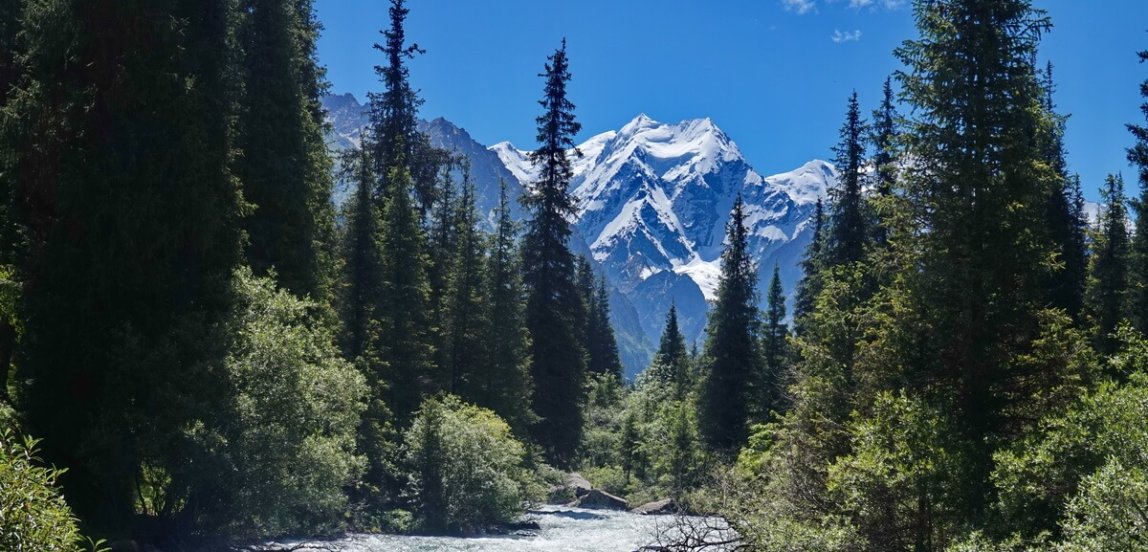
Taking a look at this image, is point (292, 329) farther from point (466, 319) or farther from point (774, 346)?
point (774, 346)

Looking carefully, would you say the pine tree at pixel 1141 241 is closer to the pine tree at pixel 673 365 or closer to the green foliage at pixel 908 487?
the green foliage at pixel 908 487

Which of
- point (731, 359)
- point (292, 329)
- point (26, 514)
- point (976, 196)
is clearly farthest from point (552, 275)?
point (26, 514)

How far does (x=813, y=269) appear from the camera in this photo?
144 feet

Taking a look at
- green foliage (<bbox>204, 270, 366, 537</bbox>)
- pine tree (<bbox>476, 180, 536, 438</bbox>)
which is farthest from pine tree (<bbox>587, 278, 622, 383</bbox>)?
green foliage (<bbox>204, 270, 366, 537</bbox>)

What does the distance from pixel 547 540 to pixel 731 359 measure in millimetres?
17580

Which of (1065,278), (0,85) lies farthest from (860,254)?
(0,85)

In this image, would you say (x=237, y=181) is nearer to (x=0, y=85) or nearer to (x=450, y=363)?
(x=0, y=85)

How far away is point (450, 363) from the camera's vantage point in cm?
3884

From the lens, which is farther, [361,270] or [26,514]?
[361,270]

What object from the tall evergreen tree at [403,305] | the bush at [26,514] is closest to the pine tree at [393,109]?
the tall evergreen tree at [403,305]

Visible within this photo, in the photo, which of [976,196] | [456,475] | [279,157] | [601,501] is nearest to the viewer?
[976,196]

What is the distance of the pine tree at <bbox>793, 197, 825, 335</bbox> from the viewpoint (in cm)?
3778

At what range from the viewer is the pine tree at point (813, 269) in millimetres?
37781

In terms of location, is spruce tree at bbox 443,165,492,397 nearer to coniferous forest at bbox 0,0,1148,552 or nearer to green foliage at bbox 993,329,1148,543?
coniferous forest at bbox 0,0,1148,552
